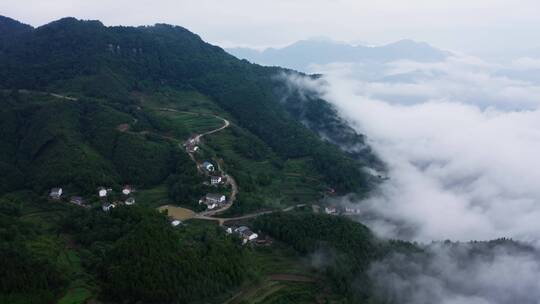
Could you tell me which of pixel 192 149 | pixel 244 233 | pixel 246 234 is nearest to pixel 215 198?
pixel 244 233

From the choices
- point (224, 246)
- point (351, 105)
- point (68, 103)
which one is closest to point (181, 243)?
point (224, 246)

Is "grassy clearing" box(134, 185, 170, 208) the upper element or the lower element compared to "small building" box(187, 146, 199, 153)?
lower

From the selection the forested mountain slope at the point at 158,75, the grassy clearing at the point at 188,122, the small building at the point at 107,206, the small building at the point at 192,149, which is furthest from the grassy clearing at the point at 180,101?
the small building at the point at 107,206

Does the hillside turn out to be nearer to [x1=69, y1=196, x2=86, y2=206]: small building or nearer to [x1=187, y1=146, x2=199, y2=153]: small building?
[x1=69, y1=196, x2=86, y2=206]: small building

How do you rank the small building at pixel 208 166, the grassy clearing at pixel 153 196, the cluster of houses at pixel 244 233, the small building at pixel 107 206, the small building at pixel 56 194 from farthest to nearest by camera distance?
1. the small building at pixel 208 166
2. the grassy clearing at pixel 153 196
3. the small building at pixel 56 194
4. the small building at pixel 107 206
5. the cluster of houses at pixel 244 233

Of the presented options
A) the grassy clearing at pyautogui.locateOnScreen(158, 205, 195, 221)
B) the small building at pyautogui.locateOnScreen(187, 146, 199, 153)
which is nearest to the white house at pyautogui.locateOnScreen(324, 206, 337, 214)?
the grassy clearing at pyautogui.locateOnScreen(158, 205, 195, 221)

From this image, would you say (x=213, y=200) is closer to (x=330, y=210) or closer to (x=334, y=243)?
(x=334, y=243)

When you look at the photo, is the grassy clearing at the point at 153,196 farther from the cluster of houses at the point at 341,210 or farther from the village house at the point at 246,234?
the cluster of houses at the point at 341,210
